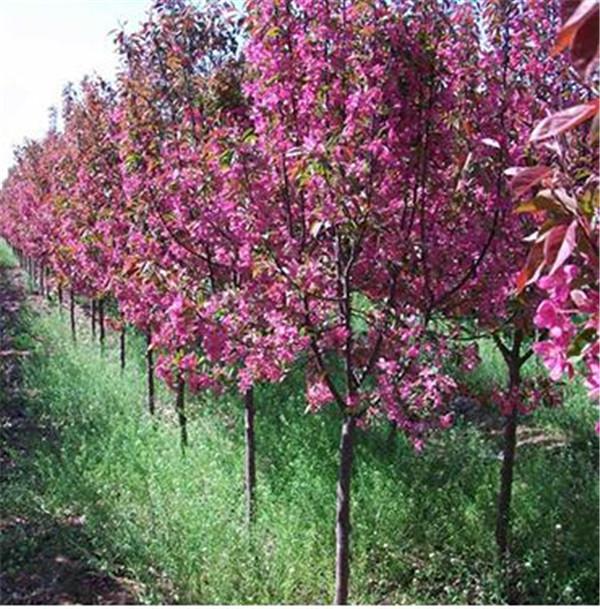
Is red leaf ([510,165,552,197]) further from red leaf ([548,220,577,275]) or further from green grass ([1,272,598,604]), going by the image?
green grass ([1,272,598,604])

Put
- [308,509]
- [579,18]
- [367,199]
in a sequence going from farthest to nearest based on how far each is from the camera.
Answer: [308,509], [367,199], [579,18]

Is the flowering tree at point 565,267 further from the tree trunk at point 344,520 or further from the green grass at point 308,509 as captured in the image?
the green grass at point 308,509

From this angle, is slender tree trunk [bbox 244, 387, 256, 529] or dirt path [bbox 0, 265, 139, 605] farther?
slender tree trunk [bbox 244, 387, 256, 529]

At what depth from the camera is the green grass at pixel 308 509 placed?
3.84m

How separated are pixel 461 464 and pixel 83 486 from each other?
7.84ft

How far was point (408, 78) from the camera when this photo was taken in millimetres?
2973

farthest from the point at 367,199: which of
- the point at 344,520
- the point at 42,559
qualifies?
the point at 42,559

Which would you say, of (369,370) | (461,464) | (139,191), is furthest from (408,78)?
(461,464)

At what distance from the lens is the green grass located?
12.6ft

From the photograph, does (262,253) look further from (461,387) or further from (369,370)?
(461,387)

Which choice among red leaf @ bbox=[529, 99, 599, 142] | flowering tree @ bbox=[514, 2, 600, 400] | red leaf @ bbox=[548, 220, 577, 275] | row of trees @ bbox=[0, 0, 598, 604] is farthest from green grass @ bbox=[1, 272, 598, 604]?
red leaf @ bbox=[529, 99, 599, 142]

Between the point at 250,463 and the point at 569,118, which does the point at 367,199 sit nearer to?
the point at 569,118

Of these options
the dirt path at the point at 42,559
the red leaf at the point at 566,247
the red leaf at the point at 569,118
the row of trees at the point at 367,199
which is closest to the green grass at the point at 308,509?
the dirt path at the point at 42,559

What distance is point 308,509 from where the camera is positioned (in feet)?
14.2
